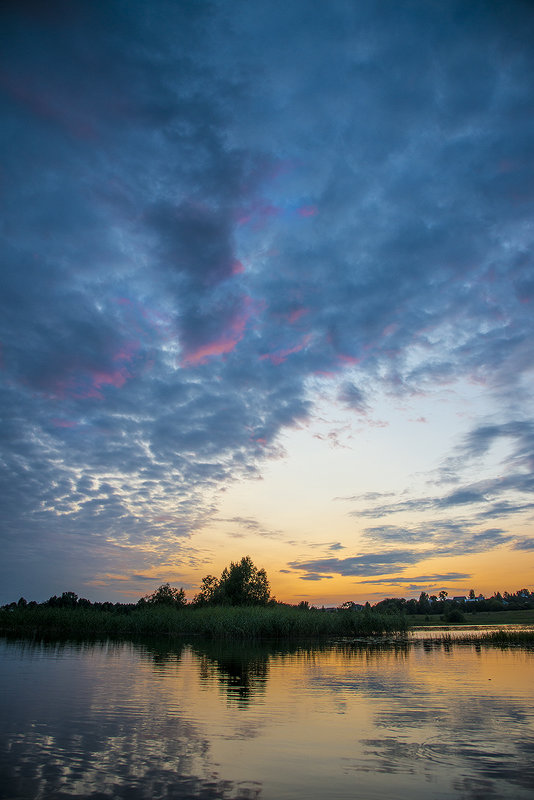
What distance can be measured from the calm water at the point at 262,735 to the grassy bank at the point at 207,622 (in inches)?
1174

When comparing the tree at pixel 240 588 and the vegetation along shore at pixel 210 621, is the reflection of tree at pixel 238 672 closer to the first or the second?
the vegetation along shore at pixel 210 621

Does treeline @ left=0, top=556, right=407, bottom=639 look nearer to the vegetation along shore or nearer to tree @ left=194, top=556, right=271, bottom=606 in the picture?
the vegetation along shore

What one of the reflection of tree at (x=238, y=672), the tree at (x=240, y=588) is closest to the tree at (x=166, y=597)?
the tree at (x=240, y=588)

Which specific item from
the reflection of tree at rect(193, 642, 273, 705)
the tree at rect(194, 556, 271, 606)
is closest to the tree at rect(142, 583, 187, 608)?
the tree at rect(194, 556, 271, 606)

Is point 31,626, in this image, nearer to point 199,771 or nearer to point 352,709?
point 352,709

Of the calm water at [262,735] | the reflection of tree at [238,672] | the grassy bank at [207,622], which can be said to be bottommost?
the reflection of tree at [238,672]

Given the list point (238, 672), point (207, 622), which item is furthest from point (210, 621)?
point (238, 672)

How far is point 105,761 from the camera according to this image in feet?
31.7

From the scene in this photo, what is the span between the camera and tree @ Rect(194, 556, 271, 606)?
9462 centimetres

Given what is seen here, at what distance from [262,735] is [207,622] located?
1858 inches

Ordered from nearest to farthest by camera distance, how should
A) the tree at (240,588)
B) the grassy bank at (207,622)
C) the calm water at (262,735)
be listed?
the calm water at (262,735), the grassy bank at (207,622), the tree at (240,588)

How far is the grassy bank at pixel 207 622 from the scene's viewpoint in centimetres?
5309

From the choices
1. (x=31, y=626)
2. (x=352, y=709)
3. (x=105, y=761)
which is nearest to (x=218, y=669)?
(x=352, y=709)

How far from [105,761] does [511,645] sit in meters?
53.2
